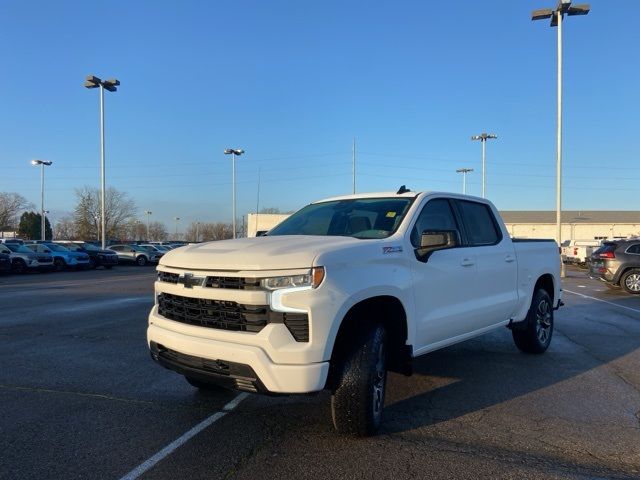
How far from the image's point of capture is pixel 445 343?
489cm

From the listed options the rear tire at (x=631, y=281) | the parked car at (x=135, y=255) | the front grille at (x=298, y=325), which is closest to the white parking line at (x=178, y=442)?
the front grille at (x=298, y=325)

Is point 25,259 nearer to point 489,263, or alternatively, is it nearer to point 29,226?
point 489,263

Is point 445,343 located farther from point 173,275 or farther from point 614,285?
point 614,285

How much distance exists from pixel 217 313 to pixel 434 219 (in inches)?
94.0

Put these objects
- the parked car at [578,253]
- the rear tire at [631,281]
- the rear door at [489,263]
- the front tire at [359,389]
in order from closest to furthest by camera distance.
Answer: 1. the front tire at [359,389]
2. the rear door at [489,263]
3. the rear tire at [631,281]
4. the parked car at [578,253]

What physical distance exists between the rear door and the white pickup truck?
5cm

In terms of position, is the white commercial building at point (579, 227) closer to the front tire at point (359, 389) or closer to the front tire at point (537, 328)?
the front tire at point (537, 328)

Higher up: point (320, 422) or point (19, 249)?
point (19, 249)

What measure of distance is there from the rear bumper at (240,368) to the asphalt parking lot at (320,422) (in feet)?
1.70

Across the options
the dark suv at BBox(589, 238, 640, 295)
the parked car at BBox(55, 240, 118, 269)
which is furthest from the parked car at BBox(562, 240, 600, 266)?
the parked car at BBox(55, 240, 118, 269)

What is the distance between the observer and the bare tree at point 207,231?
10296 centimetres

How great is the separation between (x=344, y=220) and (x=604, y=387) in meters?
3.19

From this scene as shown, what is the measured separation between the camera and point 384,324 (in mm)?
4168

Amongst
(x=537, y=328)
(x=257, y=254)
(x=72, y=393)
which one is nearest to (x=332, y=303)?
(x=257, y=254)
